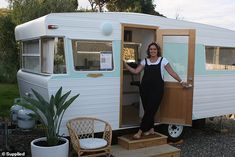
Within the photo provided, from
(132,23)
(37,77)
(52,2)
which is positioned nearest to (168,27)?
(132,23)

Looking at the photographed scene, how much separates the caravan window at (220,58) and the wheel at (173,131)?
1.58 meters

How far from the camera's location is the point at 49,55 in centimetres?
564

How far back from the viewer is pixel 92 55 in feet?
19.3

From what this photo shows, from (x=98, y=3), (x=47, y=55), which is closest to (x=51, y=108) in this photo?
(x=47, y=55)

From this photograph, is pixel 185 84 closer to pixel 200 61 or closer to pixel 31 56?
pixel 200 61

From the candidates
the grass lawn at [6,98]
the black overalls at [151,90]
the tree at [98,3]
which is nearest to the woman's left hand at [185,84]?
the black overalls at [151,90]

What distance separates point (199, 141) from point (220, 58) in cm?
212

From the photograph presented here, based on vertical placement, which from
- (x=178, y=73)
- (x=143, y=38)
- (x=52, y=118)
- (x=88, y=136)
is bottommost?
(x=88, y=136)

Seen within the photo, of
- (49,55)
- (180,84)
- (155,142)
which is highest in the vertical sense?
(49,55)

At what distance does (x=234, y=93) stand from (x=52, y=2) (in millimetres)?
9227

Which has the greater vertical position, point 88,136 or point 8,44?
point 8,44

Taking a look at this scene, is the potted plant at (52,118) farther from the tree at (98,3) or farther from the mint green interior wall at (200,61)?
the tree at (98,3)

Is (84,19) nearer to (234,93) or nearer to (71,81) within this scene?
(71,81)

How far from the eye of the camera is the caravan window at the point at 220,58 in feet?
24.7
